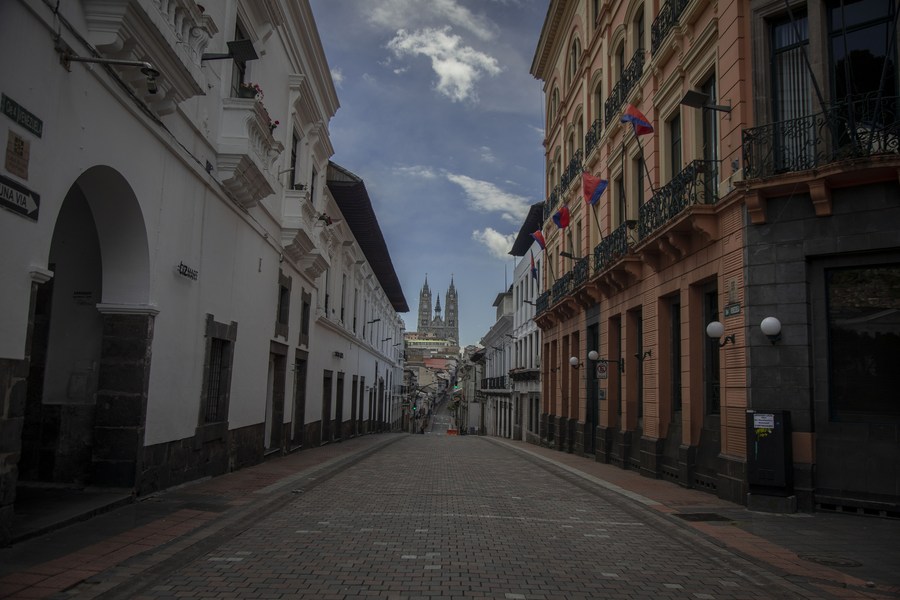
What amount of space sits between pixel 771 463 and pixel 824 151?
15.1 ft

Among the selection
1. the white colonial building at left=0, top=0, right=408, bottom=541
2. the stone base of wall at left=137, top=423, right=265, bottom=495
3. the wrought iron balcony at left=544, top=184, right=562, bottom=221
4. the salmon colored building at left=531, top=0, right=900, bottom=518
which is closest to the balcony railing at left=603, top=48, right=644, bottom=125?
the salmon colored building at left=531, top=0, right=900, bottom=518

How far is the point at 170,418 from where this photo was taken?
32.4 ft

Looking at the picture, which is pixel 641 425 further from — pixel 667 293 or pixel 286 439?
pixel 286 439

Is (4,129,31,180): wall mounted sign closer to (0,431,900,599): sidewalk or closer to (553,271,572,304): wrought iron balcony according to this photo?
(0,431,900,599): sidewalk

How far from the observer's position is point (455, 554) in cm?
689

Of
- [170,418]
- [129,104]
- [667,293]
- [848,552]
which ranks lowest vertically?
[848,552]

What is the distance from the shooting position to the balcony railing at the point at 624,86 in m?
16.7

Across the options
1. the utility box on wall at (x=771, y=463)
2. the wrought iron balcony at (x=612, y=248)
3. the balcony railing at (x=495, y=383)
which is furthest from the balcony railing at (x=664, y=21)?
the balcony railing at (x=495, y=383)

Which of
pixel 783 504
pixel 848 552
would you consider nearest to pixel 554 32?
pixel 783 504

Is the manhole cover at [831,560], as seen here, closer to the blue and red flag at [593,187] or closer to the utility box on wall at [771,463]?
the utility box on wall at [771,463]

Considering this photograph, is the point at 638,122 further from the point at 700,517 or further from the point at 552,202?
the point at 552,202

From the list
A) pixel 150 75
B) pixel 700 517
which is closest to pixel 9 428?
pixel 150 75

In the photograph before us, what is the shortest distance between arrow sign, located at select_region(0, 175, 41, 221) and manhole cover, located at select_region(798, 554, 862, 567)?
27.4 ft

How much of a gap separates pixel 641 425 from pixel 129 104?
508 inches
